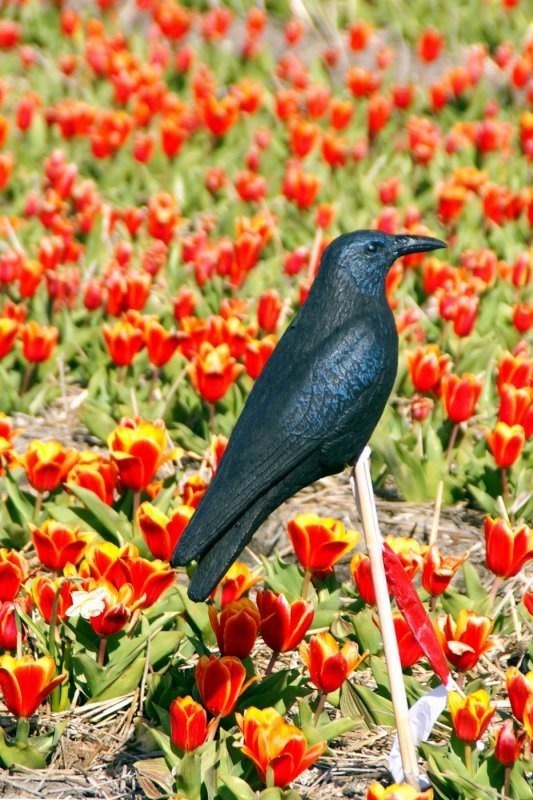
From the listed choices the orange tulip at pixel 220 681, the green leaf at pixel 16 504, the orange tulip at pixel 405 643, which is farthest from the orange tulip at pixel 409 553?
the green leaf at pixel 16 504

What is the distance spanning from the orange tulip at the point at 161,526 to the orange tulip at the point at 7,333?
1.25 m

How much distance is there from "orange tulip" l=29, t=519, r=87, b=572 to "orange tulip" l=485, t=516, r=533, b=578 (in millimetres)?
858

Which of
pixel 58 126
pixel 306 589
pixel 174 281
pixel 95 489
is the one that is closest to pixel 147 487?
pixel 95 489

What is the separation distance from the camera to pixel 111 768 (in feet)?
8.73

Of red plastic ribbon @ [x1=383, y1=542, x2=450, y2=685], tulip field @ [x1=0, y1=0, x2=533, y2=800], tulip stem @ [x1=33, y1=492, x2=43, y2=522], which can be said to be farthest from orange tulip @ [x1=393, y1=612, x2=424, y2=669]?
tulip stem @ [x1=33, y1=492, x2=43, y2=522]

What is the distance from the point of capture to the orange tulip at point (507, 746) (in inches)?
91.6

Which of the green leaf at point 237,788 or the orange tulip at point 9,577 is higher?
the orange tulip at point 9,577

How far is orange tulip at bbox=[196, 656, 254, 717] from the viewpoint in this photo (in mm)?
2412

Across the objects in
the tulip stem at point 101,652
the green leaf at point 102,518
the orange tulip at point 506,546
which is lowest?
the tulip stem at point 101,652

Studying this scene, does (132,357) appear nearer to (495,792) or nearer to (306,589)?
(306,589)

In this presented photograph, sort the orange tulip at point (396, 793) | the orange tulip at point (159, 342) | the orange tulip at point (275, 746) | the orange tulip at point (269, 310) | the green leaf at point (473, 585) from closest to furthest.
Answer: the orange tulip at point (396, 793)
the orange tulip at point (275, 746)
the green leaf at point (473, 585)
the orange tulip at point (159, 342)
the orange tulip at point (269, 310)

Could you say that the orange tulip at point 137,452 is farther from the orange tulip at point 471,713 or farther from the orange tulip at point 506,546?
the orange tulip at point 471,713

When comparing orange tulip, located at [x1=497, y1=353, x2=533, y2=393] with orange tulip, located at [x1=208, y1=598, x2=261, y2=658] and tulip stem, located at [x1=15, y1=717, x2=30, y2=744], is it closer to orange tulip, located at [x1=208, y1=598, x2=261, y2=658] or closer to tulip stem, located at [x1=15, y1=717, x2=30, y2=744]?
orange tulip, located at [x1=208, y1=598, x2=261, y2=658]

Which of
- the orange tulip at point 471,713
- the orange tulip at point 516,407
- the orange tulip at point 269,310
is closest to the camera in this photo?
the orange tulip at point 471,713
